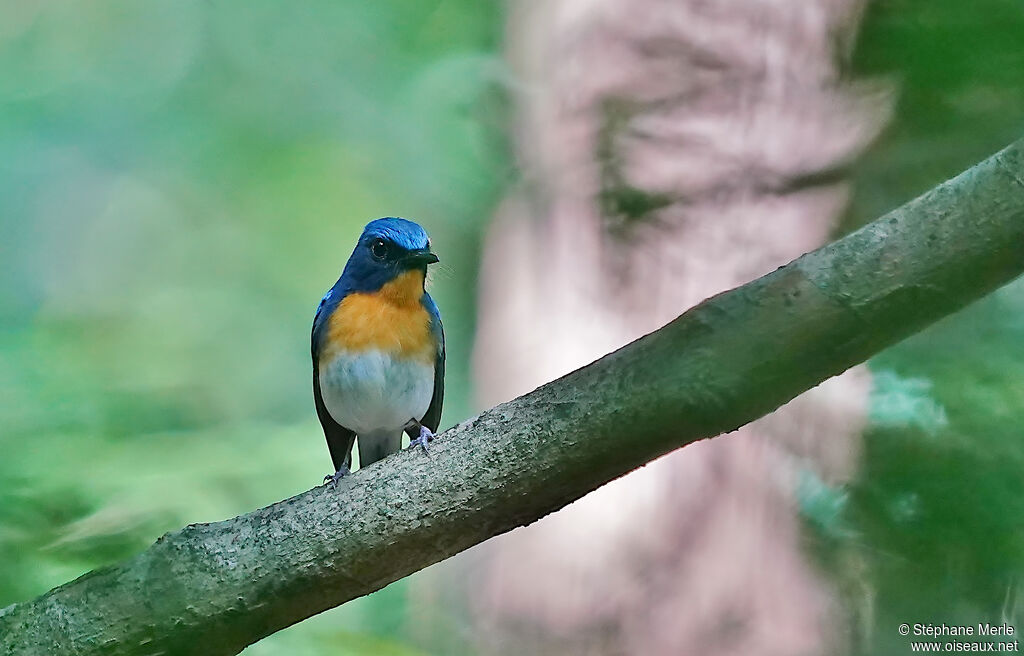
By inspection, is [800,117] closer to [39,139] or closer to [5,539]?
[5,539]

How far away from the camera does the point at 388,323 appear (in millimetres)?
3705

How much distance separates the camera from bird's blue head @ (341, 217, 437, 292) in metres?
3.75

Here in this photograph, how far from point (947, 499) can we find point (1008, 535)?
0.34ft

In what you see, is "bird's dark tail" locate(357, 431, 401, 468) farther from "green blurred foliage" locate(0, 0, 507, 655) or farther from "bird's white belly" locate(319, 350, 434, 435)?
"bird's white belly" locate(319, 350, 434, 435)


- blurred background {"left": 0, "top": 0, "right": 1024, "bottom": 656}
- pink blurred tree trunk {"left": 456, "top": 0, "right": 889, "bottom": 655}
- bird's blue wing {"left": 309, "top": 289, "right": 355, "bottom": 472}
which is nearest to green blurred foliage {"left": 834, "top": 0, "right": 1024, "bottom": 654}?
blurred background {"left": 0, "top": 0, "right": 1024, "bottom": 656}

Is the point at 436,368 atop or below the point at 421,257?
below

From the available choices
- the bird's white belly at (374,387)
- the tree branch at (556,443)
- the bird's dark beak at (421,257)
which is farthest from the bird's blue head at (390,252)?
the tree branch at (556,443)

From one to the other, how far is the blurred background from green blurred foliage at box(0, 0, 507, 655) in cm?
2

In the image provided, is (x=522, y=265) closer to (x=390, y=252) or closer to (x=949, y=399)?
(x=390, y=252)

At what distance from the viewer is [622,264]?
12.1 ft

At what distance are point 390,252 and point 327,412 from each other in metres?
0.72

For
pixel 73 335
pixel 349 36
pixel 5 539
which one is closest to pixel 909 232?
pixel 5 539

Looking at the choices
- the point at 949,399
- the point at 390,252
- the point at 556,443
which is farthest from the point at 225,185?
the point at 949,399

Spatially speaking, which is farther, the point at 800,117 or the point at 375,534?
the point at 800,117
